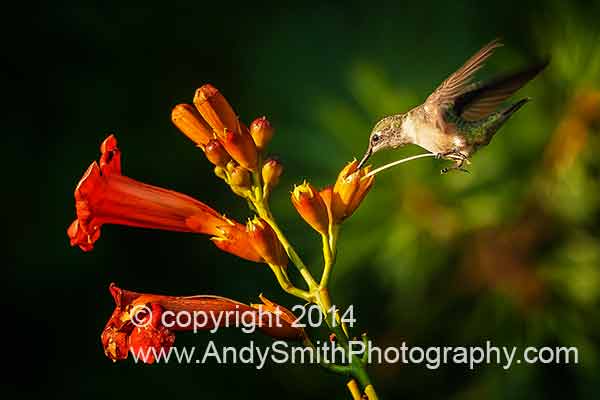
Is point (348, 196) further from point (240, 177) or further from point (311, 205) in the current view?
point (240, 177)

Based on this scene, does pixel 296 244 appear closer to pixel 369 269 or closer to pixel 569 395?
pixel 369 269

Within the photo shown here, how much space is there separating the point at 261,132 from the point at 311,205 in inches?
7.2

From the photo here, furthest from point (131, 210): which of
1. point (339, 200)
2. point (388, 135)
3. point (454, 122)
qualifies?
point (454, 122)

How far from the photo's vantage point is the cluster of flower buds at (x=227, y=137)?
62.4 inches

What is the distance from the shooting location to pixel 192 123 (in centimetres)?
161

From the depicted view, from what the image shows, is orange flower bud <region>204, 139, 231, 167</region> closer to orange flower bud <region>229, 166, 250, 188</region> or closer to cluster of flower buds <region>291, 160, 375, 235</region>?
orange flower bud <region>229, 166, 250, 188</region>

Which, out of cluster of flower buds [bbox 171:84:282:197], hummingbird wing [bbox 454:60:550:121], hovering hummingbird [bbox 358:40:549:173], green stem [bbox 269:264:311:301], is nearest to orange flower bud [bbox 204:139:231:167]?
cluster of flower buds [bbox 171:84:282:197]

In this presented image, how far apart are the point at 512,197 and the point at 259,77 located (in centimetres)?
134

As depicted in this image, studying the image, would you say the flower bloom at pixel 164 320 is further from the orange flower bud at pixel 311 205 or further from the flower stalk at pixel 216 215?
the orange flower bud at pixel 311 205

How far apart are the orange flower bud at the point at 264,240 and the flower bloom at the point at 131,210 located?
0.19 feet

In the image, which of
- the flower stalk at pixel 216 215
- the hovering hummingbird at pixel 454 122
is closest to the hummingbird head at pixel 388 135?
the hovering hummingbird at pixel 454 122

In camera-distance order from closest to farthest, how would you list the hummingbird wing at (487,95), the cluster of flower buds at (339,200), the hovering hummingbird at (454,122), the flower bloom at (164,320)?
the flower bloom at (164,320)
the cluster of flower buds at (339,200)
the hummingbird wing at (487,95)
the hovering hummingbird at (454,122)

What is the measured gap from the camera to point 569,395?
9.94 ft

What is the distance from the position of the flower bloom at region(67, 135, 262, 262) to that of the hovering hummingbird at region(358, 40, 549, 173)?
0.41 metres
